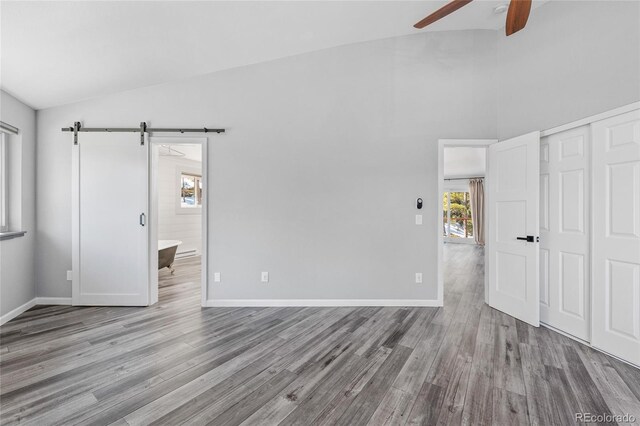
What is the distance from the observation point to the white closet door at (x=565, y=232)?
2393mm

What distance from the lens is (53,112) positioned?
3137 millimetres

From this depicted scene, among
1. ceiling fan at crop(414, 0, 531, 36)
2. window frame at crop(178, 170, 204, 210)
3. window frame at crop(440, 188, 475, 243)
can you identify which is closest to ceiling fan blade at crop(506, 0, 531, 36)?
ceiling fan at crop(414, 0, 531, 36)

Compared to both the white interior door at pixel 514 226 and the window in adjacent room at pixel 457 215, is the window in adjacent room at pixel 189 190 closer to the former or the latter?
the white interior door at pixel 514 226

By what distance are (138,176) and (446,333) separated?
3838 millimetres

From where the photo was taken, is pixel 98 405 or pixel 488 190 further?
pixel 488 190

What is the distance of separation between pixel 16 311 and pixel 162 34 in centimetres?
335

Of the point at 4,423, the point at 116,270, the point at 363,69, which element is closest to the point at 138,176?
the point at 116,270

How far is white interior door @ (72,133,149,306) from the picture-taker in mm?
3113

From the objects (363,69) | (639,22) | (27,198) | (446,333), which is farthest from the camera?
(363,69)

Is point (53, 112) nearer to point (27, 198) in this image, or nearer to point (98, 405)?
point (27, 198)

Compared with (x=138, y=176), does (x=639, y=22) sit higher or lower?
higher

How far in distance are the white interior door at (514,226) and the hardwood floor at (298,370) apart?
0.28 meters

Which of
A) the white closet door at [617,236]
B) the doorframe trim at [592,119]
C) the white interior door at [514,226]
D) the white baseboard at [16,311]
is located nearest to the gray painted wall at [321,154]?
the white baseboard at [16,311]

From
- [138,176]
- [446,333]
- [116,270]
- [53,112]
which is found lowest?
[446,333]
